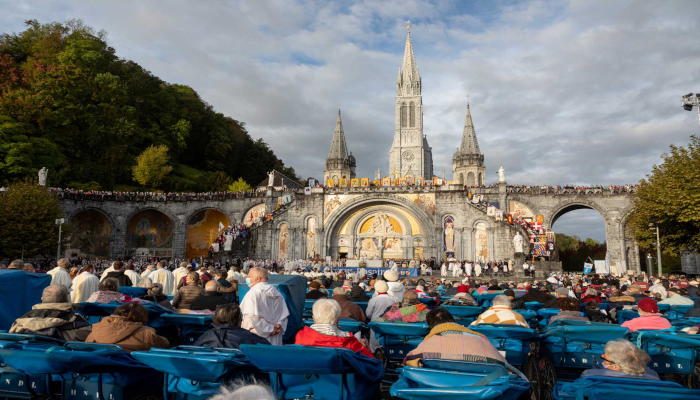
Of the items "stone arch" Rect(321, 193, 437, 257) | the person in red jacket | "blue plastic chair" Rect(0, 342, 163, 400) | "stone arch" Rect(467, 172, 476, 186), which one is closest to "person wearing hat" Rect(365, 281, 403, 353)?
the person in red jacket

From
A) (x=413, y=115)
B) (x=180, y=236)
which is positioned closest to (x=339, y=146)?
(x=413, y=115)

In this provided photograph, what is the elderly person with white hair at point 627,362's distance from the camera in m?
3.70

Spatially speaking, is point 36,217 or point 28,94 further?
point 28,94

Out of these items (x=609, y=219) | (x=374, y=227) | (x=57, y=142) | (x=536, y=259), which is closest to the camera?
(x=536, y=259)

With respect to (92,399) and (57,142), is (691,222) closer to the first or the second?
(92,399)

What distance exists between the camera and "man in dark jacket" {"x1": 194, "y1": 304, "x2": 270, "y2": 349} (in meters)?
4.42

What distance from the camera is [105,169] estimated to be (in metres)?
45.1

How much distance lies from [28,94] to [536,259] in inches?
1736

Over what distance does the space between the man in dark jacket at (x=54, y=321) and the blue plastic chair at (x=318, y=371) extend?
2.55m

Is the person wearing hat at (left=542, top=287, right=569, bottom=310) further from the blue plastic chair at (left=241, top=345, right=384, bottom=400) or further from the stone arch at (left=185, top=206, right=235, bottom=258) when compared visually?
the stone arch at (left=185, top=206, right=235, bottom=258)

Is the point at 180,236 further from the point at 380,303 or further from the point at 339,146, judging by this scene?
the point at 380,303

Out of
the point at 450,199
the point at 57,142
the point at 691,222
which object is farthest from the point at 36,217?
the point at 691,222

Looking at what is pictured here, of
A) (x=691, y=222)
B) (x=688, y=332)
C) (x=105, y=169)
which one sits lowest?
(x=688, y=332)

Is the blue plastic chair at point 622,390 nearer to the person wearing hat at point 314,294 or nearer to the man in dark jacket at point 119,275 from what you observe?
the person wearing hat at point 314,294
